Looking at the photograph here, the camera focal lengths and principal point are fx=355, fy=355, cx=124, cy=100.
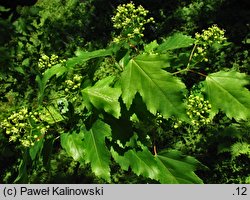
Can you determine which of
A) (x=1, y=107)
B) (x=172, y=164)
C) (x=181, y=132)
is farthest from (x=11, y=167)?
(x=172, y=164)

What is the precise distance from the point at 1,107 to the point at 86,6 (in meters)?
3.13

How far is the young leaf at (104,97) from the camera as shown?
76.2 inches

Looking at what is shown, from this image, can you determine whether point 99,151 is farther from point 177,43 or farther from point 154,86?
point 177,43

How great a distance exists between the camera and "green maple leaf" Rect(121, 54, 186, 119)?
1.82 meters

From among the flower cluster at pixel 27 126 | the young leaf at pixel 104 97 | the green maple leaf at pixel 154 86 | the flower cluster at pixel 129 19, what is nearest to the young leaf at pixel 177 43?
the flower cluster at pixel 129 19

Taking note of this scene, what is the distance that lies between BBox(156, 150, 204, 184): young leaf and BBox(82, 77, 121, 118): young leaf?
62 cm

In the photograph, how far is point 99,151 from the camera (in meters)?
2.09

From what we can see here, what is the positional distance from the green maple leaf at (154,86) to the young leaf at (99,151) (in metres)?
0.32

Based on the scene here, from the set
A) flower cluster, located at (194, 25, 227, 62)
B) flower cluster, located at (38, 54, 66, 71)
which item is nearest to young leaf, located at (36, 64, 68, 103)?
flower cluster, located at (38, 54, 66, 71)

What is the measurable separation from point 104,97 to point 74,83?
0.40 meters

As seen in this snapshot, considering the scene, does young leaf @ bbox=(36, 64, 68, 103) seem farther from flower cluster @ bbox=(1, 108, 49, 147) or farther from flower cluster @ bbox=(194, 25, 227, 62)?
flower cluster @ bbox=(194, 25, 227, 62)

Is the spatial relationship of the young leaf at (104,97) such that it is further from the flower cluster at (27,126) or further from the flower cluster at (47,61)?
the flower cluster at (47,61)

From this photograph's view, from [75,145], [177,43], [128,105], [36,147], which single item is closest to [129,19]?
[177,43]

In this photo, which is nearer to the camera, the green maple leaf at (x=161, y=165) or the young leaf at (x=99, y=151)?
the young leaf at (x=99, y=151)
